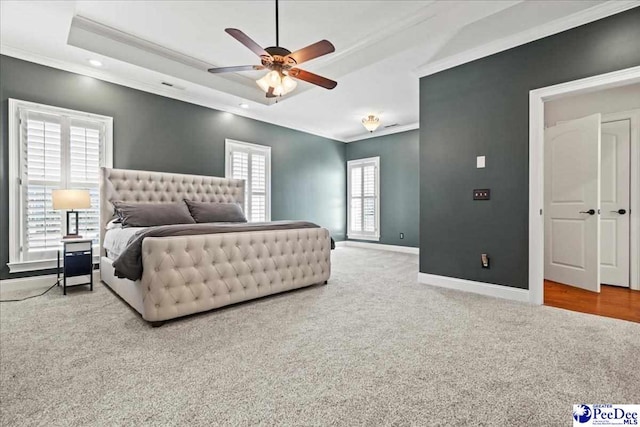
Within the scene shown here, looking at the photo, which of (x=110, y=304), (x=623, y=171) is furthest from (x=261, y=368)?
(x=623, y=171)

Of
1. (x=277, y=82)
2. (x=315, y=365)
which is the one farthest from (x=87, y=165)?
(x=315, y=365)

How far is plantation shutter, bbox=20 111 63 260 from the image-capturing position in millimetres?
3443

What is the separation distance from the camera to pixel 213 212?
14.0ft

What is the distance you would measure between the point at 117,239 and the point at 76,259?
681mm

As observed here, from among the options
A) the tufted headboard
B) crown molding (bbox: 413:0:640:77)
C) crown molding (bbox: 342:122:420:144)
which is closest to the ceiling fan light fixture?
crown molding (bbox: 413:0:640:77)

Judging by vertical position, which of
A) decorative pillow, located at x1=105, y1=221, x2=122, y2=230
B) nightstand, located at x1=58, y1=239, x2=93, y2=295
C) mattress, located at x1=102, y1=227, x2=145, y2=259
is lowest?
nightstand, located at x1=58, y1=239, x2=93, y2=295

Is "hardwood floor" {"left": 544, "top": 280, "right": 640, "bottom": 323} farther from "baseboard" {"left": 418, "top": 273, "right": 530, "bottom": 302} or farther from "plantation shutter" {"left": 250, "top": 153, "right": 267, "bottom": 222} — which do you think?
"plantation shutter" {"left": 250, "top": 153, "right": 267, "bottom": 222}

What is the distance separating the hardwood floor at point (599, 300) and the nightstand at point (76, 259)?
16.4 ft

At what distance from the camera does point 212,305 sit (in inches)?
105

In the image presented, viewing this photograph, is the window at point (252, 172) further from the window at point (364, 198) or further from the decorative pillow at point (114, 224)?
the window at point (364, 198)

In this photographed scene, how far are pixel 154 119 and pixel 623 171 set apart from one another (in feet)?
20.7

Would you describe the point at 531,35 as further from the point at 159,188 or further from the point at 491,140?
the point at 159,188

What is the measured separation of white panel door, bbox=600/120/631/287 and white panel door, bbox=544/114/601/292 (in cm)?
52

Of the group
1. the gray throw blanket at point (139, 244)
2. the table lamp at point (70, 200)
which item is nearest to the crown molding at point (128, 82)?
the table lamp at point (70, 200)
